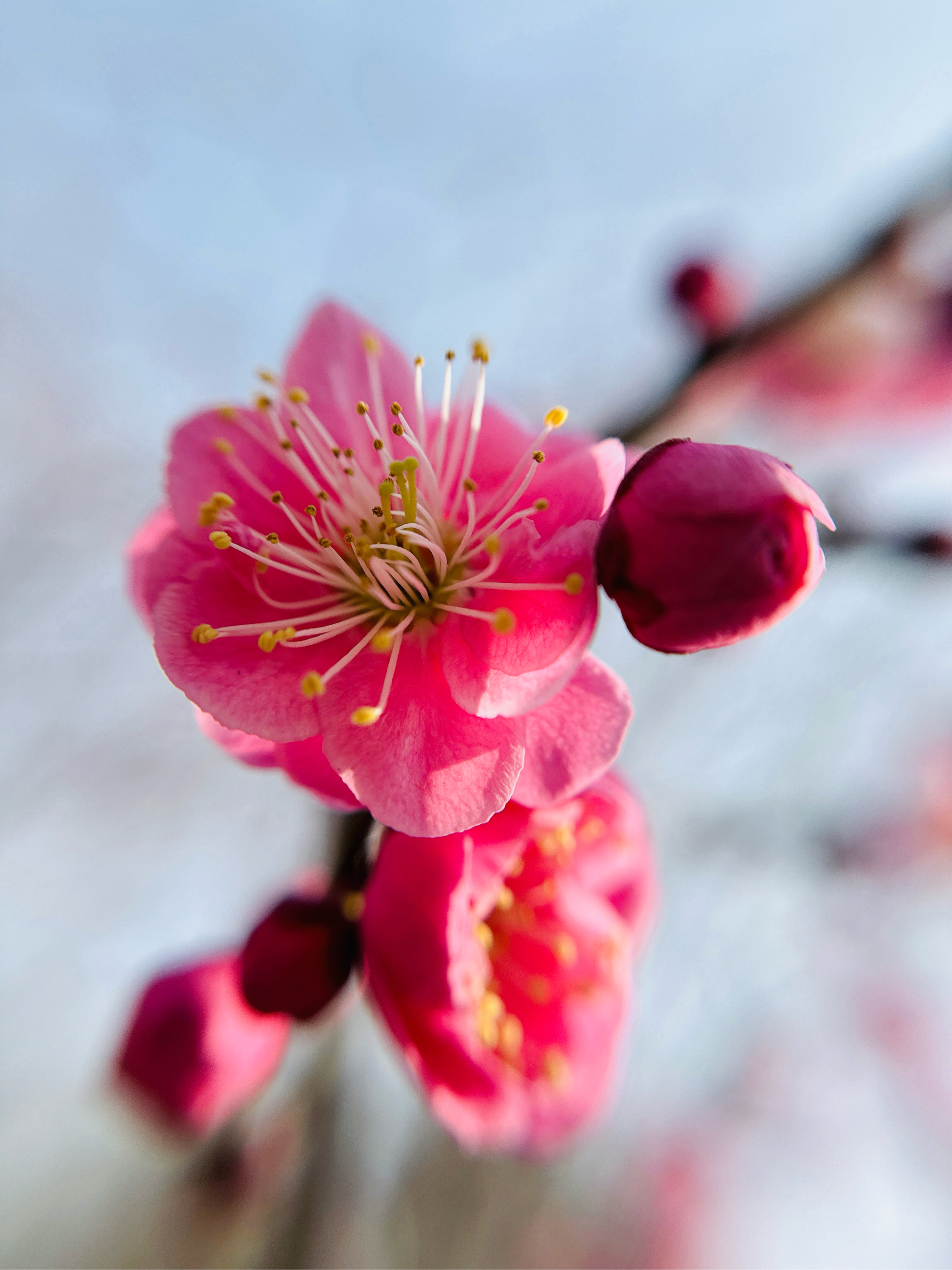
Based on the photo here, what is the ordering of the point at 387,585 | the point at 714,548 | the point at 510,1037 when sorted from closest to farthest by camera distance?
the point at 714,548 < the point at 387,585 < the point at 510,1037

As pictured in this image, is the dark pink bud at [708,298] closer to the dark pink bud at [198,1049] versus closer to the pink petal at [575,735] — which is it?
the pink petal at [575,735]

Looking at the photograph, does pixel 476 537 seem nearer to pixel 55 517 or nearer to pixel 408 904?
pixel 408 904

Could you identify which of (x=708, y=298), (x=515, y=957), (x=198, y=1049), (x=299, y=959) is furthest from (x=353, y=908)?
(x=708, y=298)

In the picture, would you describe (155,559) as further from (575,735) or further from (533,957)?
(533,957)

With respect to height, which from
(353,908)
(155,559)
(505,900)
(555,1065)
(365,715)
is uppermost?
(155,559)

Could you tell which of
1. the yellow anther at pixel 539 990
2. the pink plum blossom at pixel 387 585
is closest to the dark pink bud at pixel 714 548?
the pink plum blossom at pixel 387 585
